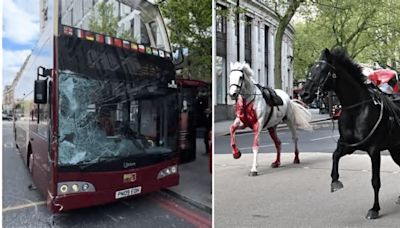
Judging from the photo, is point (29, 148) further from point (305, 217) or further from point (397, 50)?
point (397, 50)

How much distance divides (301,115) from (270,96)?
250 mm

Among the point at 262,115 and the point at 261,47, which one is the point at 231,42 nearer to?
the point at 261,47

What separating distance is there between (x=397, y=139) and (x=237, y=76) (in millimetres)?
1190

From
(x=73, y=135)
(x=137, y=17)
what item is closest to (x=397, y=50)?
(x=137, y=17)

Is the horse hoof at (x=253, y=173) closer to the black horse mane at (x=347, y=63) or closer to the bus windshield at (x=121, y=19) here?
the black horse mane at (x=347, y=63)

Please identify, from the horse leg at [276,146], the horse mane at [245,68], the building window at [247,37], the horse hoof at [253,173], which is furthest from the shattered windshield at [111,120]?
the horse leg at [276,146]

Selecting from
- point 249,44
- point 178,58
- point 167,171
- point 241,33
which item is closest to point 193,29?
point 178,58

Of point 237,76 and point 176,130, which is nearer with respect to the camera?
point 176,130

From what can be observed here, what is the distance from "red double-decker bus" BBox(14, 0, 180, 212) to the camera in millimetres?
1039

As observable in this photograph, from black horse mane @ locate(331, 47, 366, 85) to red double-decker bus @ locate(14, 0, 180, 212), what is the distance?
137cm

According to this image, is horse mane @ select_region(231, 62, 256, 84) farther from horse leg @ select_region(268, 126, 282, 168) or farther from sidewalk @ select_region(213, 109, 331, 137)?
horse leg @ select_region(268, 126, 282, 168)

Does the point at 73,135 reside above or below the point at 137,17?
below

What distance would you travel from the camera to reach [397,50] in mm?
2279

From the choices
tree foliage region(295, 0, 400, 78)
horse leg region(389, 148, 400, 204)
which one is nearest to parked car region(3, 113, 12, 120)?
tree foliage region(295, 0, 400, 78)
